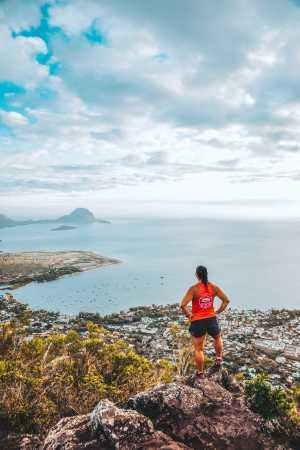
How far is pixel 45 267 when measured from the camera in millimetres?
78188

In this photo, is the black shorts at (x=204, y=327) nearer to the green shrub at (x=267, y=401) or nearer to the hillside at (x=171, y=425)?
the hillside at (x=171, y=425)

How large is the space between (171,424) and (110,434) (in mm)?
1200

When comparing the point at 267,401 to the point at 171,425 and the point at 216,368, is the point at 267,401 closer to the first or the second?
the point at 216,368

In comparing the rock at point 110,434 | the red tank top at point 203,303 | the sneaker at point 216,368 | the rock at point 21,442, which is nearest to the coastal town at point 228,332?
the sneaker at point 216,368

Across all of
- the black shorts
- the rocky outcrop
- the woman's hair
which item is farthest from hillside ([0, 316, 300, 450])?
the woman's hair

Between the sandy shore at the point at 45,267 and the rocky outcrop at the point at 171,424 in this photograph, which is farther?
the sandy shore at the point at 45,267

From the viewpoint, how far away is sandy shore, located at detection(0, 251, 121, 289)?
6438 centimetres

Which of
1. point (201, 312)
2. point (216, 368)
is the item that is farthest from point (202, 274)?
point (216, 368)

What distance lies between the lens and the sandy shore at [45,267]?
6438 cm

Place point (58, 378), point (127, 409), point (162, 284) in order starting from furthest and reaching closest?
1. point (162, 284)
2. point (58, 378)
3. point (127, 409)

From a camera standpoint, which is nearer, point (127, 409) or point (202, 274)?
point (127, 409)

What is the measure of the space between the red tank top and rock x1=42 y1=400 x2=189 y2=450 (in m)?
2.46

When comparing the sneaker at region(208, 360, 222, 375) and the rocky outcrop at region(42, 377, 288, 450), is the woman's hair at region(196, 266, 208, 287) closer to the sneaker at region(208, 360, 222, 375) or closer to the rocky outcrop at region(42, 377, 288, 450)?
the sneaker at region(208, 360, 222, 375)

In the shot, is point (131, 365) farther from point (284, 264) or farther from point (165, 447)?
point (284, 264)
